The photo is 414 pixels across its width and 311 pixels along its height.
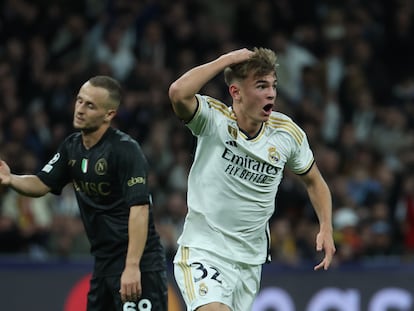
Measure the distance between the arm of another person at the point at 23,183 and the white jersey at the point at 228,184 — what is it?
3.72ft

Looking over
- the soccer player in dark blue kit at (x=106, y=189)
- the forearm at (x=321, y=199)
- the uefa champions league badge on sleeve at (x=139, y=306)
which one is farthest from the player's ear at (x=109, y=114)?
the forearm at (x=321, y=199)

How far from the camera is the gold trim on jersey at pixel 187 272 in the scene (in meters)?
7.26

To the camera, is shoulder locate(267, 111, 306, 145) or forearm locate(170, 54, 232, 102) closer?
forearm locate(170, 54, 232, 102)

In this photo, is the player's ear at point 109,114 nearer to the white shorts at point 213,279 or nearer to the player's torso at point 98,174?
the player's torso at point 98,174

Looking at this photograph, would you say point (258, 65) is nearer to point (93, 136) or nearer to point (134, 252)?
point (93, 136)

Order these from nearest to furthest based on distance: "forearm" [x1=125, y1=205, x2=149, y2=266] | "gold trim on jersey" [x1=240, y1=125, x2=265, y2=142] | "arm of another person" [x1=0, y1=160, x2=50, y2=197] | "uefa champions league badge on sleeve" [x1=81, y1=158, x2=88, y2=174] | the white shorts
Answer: the white shorts
"forearm" [x1=125, y1=205, x2=149, y2=266]
"gold trim on jersey" [x1=240, y1=125, x2=265, y2=142]
"arm of another person" [x1=0, y1=160, x2=50, y2=197]
"uefa champions league badge on sleeve" [x1=81, y1=158, x2=88, y2=174]

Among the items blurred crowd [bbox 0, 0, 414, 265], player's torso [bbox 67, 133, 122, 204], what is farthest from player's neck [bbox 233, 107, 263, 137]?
blurred crowd [bbox 0, 0, 414, 265]

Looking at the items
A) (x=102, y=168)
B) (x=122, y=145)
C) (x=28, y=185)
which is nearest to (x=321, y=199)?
(x=122, y=145)

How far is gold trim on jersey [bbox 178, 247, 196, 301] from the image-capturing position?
726cm

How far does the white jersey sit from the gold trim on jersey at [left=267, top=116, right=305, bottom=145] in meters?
0.10

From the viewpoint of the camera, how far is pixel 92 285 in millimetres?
7883

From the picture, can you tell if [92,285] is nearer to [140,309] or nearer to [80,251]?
[140,309]

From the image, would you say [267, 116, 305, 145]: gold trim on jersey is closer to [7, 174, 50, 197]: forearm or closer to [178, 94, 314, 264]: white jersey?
[178, 94, 314, 264]: white jersey

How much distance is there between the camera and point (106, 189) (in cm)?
774
